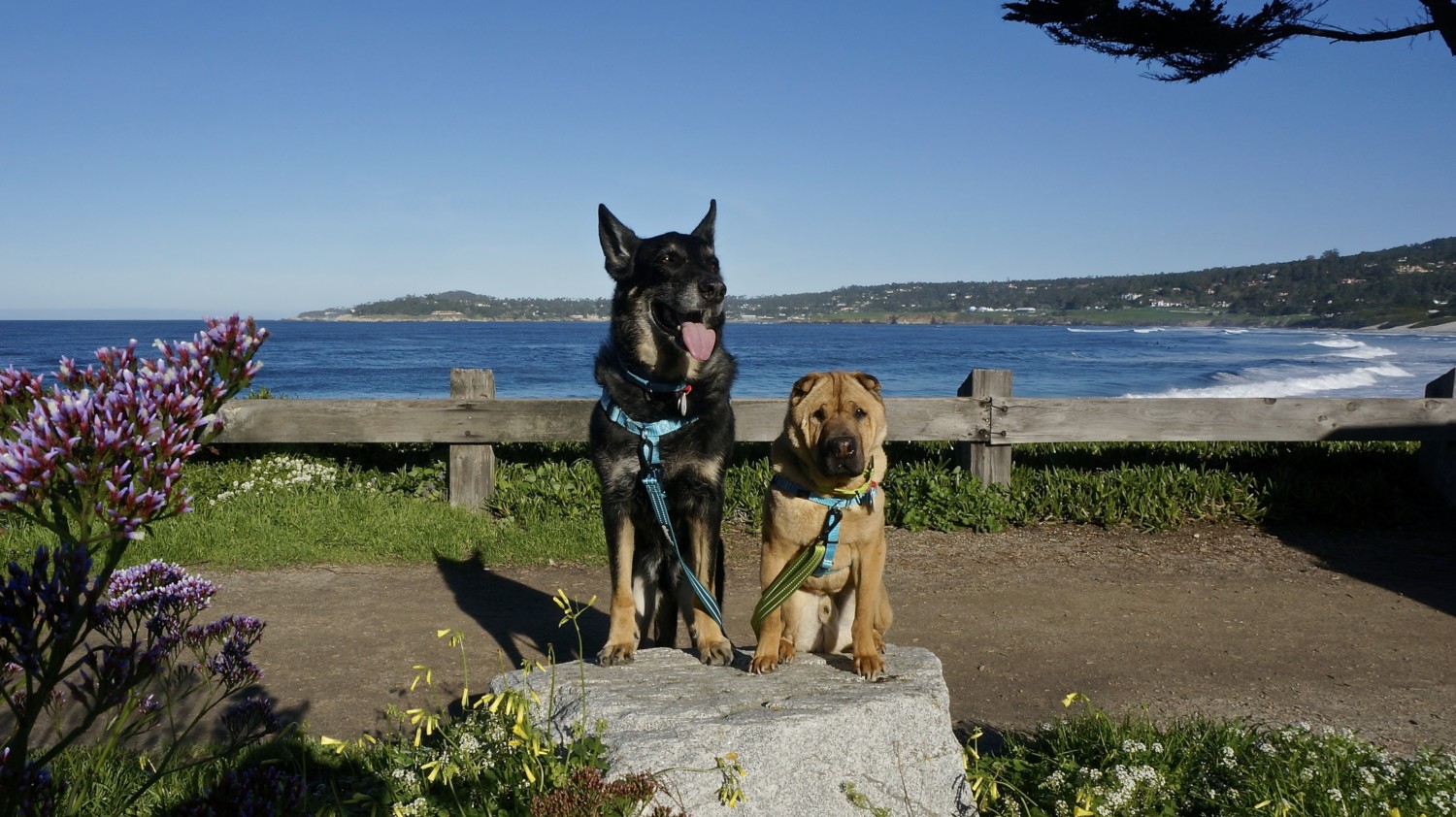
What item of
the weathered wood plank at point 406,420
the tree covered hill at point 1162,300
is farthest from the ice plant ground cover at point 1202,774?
the tree covered hill at point 1162,300

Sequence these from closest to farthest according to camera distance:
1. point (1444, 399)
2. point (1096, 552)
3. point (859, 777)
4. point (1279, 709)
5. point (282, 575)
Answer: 1. point (859, 777)
2. point (1279, 709)
3. point (282, 575)
4. point (1096, 552)
5. point (1444, 399)

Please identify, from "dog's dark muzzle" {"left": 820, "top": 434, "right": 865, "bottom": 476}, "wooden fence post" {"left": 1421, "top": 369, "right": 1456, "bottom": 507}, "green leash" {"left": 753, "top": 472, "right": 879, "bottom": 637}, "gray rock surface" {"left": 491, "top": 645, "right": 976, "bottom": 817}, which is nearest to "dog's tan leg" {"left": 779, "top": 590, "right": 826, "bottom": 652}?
"green leash" {"left": 753, "top": 472, "right": 879, "bottom": 637}

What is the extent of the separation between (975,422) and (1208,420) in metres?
2.15

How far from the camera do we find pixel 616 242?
5.04 meters

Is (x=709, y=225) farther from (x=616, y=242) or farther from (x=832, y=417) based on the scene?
(x=832, y=417)

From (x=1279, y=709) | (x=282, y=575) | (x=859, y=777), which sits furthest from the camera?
(x=282, y=575)

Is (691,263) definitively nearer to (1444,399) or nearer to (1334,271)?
(1444,399)

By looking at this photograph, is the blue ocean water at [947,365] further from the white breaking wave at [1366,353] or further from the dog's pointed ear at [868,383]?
the dog's pointed ear at [868,383]

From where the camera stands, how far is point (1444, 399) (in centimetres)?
865

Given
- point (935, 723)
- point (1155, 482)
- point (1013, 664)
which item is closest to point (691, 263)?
point (935, 723)

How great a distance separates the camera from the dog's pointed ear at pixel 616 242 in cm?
502

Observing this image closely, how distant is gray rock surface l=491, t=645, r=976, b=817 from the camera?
301 centimetres

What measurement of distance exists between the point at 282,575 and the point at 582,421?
107 inches

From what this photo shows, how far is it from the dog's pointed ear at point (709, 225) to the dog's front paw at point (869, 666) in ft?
8.10
